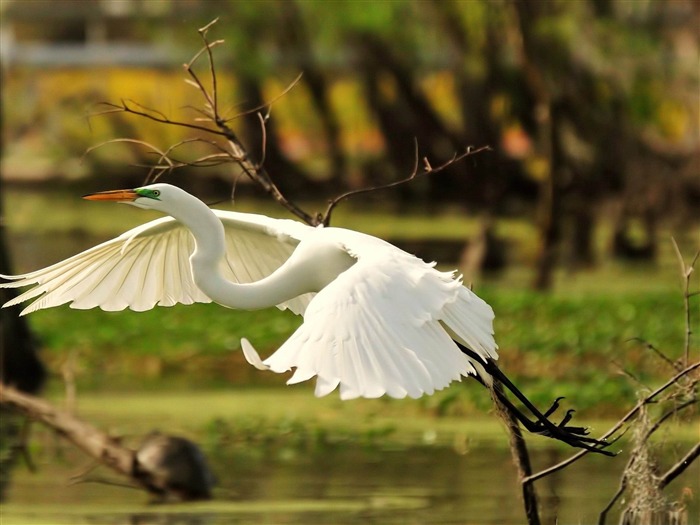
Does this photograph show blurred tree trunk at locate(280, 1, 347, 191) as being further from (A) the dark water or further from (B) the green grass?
(A) the dark water

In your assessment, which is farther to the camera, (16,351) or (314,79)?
(314,79)

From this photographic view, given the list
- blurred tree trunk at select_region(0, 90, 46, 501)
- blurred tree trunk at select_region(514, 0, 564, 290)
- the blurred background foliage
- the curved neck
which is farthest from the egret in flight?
blurred tree trunk at select_region(514, 0, 564, 290)

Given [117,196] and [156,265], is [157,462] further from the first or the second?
[117,196]

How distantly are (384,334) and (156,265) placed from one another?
1.44 m

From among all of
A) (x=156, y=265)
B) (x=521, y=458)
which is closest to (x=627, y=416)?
(x=521, y=458)

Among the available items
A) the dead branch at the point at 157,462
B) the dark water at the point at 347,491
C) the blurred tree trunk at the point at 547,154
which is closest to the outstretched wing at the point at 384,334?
the dark water at the point at 347,491

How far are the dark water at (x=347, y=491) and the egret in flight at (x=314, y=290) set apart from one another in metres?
1.26

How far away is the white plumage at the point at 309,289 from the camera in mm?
4133

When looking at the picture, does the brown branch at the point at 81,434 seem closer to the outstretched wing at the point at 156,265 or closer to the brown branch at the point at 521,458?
the outstretched wing at the point at 156,265

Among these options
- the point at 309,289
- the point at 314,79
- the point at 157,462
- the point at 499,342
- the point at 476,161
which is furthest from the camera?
the point at 314,79

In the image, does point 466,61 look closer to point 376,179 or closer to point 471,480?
point 376,179

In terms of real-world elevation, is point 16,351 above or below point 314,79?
below

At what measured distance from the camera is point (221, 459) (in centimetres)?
788

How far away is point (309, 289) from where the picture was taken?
5.09 meters
